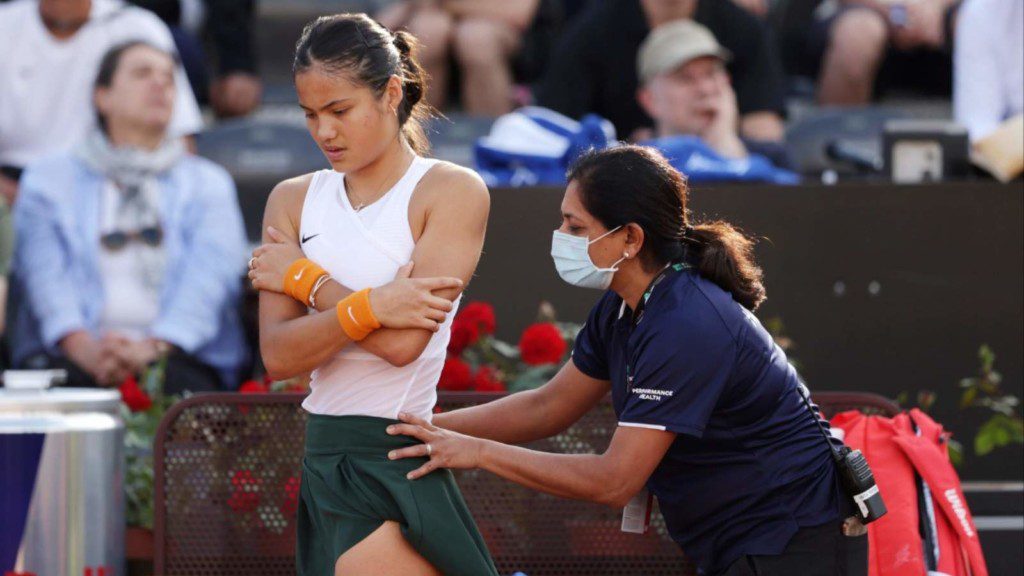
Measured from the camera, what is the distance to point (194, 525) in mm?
3402

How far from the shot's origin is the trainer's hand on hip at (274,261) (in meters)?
2.61

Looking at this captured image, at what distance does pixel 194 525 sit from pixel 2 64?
A: 10.4ft

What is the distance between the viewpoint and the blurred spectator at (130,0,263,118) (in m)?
6.84

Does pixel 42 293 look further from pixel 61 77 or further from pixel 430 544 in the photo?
pixel 430 544

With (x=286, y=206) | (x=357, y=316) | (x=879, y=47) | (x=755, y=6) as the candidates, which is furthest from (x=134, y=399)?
(x=879, y=47)

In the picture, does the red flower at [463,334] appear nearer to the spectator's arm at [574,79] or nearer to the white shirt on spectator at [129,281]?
the white shirt on spectator at [129,281]

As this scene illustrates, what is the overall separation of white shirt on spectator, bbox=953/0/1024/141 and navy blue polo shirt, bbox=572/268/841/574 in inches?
103

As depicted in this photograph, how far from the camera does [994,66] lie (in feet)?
17.0

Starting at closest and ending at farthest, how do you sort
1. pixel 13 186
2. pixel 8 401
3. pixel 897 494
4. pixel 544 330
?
pixel 897 494 < pixel 8 401 < pixel 544 330 < pixel 13 186

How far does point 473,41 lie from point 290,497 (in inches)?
143

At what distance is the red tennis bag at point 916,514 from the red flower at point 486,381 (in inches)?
36.0

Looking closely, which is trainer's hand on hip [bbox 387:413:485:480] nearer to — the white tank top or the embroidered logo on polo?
the white tank top

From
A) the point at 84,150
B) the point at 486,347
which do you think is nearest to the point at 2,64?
the point at 84,150

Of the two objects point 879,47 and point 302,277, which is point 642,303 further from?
point 879,47
